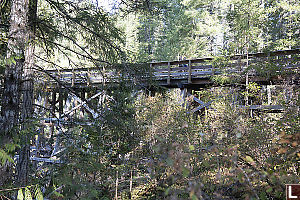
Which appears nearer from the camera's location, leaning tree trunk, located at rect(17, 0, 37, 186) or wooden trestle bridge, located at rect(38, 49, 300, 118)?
leaning tree trunk, located at rect(17, 0, 37, 186)

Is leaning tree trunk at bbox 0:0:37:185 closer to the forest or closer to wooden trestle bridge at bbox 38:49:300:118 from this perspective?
the forest

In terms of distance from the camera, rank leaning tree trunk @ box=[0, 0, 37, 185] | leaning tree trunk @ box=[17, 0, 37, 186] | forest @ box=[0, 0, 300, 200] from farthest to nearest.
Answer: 1. leaning tree trunk @ box=[17, 0, 37, 186]
2. leaning tree trunk @ box=[0, 0, 37, 185]
3. forest @ box=[0, 0, 300, 200]

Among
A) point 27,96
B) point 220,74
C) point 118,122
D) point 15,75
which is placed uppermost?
point 220,74

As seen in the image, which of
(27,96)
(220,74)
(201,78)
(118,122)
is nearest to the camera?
(27,96)

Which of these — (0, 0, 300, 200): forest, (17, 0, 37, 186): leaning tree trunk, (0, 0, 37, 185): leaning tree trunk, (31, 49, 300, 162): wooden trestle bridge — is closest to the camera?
(0, 0, 300, 200): forest

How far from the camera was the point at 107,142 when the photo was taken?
16.8ft

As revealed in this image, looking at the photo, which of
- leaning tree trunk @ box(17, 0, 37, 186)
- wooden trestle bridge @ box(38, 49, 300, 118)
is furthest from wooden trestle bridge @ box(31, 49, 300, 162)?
leaning tree trunk @ box(17, 0, 37, 186)

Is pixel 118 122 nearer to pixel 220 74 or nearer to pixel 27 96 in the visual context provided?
pixel 27 96

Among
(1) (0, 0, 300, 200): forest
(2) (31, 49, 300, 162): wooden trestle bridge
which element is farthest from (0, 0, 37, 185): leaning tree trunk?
(2) (31, 49, 300, 162): wooden trestle bridge

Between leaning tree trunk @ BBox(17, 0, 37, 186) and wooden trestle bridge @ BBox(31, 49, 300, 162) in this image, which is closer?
leaning tree trunk @ BBox(17, 0, 37, 186)

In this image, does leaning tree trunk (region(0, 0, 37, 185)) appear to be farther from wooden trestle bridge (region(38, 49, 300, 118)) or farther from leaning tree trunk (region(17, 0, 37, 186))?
wooden trestle bridge (region(38, 49, 300, 118))

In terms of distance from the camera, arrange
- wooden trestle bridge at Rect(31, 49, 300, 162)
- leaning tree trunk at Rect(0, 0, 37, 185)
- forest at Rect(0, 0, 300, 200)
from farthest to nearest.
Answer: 1. wooden trestle bridge at Rect(31, 49, 300, 162)
2. leaning tree trunk at Rect(0, 0, 37, 185)
3. forest at Rect(0, 0, 300, 200)

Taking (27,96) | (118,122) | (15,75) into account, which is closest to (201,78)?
(118,122)

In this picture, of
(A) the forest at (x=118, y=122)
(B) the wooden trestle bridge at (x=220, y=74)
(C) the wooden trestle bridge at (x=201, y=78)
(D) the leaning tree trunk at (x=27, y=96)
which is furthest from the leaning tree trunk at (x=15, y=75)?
(B) the wooden trestle bridge at (x=220, y=74)
